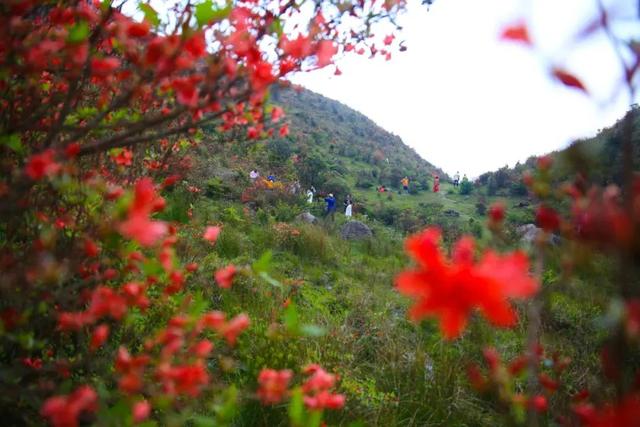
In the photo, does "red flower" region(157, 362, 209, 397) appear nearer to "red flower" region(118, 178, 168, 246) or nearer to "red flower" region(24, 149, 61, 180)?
"red flower" region(118, 178, 168, 246)

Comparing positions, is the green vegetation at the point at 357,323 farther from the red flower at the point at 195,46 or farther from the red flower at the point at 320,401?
the red flower at the point at 195,46

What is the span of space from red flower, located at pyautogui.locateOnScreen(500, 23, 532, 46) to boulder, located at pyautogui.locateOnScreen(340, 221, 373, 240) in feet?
29.1

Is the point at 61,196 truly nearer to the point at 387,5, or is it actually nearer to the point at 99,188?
the point at 99,188

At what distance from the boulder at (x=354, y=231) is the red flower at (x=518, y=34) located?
886 centimetres

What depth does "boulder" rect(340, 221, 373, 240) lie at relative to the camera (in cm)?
976

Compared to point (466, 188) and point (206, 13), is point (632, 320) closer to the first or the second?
point (206, 13)

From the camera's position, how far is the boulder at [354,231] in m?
9.76

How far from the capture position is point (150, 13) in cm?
121

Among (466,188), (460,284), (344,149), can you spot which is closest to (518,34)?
(460,284)

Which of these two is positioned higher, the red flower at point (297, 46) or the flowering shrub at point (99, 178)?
the red flower at point (297, 46)

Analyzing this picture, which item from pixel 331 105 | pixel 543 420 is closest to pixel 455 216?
pixel 543 420

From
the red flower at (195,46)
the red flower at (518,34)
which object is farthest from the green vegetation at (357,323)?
the red flower at (195,46)

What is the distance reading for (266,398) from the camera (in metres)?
1.03

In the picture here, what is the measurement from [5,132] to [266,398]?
36.6 inches
